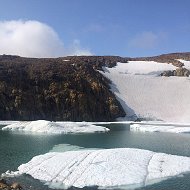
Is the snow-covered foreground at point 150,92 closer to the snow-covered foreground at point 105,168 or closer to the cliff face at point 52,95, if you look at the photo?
the cliff face at point 52,95

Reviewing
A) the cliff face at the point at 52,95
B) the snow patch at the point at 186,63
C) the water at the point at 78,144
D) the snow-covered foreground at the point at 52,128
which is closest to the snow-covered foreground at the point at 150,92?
the snow patch at the point at 186,63

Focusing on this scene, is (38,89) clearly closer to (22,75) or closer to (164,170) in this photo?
(22,75)

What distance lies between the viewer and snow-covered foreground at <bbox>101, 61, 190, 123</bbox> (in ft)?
351

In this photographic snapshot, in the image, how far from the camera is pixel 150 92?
387 ft

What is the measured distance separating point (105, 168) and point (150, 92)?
287 feet

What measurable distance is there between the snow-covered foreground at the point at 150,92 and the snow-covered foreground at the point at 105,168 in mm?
66699

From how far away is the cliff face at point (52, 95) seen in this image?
319 ft

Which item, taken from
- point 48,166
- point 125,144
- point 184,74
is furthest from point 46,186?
point 184,74

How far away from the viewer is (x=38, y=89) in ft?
333

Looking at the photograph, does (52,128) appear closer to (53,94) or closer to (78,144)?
(78,144)

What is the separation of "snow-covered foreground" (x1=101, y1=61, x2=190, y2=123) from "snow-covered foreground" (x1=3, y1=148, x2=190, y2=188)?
219 ft

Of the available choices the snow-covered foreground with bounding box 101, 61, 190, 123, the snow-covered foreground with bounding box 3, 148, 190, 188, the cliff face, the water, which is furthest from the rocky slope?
the snow-covered foreground with bounding box 3, 148, 190, 188

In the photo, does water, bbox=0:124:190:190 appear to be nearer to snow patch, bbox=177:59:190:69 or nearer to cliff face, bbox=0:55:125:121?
cliff face, bbox=0:55:125:121

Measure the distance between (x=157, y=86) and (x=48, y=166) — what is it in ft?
299
